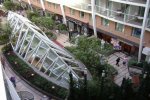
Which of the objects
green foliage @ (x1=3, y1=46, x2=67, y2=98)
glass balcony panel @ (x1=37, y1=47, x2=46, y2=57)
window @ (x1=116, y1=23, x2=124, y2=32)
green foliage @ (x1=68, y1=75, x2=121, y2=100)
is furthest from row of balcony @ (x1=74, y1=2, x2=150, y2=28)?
green foliage @ (x1=68, y1=75, x2=121, y2=100)

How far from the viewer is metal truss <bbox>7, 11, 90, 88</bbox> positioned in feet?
77.3

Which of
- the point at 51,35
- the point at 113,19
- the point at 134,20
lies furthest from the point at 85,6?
the point at 134,20

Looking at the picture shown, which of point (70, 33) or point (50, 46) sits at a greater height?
point (50, 46)

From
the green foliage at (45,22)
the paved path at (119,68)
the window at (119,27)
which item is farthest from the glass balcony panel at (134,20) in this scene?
the green foliage at (45,22)

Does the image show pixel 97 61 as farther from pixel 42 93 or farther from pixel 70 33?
pixel 70 33

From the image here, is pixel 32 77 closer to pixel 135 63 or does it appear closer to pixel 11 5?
pixel 135 63

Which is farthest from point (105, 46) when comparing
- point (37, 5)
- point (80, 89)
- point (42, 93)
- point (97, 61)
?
point (37, 5)

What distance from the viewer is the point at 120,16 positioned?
1212 inches

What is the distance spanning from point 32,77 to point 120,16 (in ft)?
47.8

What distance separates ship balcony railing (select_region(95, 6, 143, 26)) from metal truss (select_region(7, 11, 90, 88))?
8.57 meters

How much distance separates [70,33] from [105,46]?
9.21 meters

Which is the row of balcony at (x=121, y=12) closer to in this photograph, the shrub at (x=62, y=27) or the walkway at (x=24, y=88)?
the shrub at (x=62, y=27)

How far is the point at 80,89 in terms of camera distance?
53.0ft

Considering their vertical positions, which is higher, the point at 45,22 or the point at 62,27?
the point at 45,22
